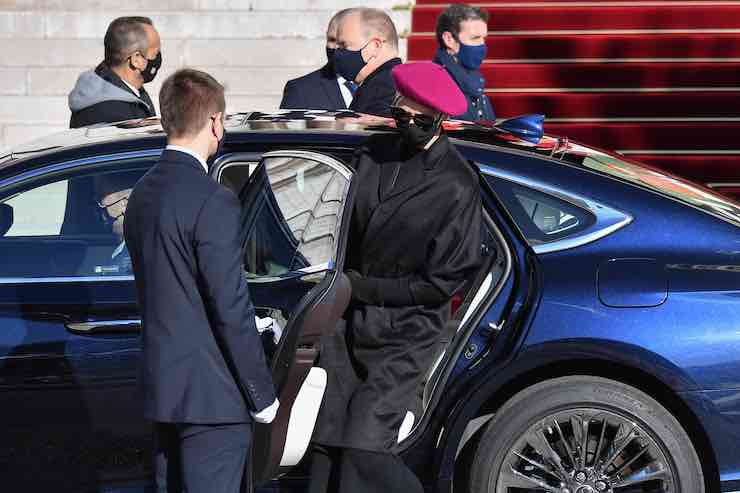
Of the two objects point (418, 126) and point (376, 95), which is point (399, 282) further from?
point (376, 95)

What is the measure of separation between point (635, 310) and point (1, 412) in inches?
82.7

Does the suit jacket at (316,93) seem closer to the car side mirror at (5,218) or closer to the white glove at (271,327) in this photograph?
the car side mirror at (5,218)

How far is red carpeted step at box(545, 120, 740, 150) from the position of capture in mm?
9391

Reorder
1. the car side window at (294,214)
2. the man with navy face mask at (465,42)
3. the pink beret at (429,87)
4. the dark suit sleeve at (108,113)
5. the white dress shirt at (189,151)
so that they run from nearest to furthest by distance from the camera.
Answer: the white dress shirt at (189,151)
the car side window at (294,214)
the pink beret at (429,87)
the dark suit sleeve at (108,113)
the man with navy face mask at (465,42)

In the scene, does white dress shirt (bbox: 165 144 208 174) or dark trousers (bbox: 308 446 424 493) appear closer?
white dress shirt (bbox: 165 144 208 174)

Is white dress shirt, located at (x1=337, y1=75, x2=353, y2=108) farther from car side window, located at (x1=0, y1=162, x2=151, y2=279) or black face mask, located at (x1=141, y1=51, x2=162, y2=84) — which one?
car side window, located at (x1=0, y1=162, x2=151, y2=279)

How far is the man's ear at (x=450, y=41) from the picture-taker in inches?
273

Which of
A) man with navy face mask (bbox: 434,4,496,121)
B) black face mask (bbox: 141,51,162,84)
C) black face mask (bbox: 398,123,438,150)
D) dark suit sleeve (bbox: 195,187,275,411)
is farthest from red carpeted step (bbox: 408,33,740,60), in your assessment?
dark suit sleeve (bbox: 195,187,275,411)

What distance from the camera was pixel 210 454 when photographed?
3.23 m

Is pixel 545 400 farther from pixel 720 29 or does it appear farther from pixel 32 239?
pixel 720 29

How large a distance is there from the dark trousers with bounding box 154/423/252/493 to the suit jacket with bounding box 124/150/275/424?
0.06m

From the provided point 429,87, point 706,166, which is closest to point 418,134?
point 429,87

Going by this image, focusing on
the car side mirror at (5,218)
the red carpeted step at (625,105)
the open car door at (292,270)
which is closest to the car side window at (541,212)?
the open car door at (292,270)

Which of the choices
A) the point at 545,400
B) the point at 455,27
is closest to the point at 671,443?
the point at 545,400
